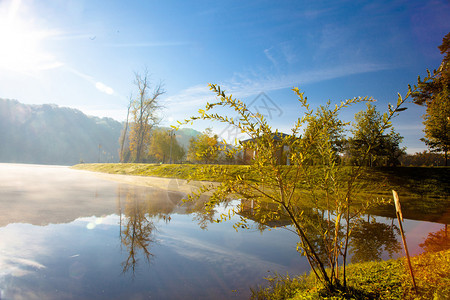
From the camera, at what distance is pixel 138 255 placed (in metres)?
5.06

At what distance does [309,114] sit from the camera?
332 cm

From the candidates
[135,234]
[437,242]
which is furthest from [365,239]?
[135,234]

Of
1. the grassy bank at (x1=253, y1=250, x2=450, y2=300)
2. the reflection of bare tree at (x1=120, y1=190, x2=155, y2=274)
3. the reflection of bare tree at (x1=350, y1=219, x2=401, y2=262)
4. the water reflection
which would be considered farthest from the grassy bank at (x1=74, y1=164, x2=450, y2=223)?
the grassy bank at (x1=253, y1=250, x2=450, y2=300)

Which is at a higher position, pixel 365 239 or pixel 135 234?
pixel 365 239

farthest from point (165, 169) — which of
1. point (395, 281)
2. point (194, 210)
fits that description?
point (395, 281)

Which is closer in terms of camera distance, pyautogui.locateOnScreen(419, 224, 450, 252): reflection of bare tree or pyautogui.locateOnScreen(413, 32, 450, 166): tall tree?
pyautogui.locateOnScreen(419, 224, 450, 252): reflection of bare tree

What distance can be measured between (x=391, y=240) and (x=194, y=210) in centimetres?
697

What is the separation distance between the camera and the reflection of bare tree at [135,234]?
4902 mm

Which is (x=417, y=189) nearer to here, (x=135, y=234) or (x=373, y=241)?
(x=373, y=241)

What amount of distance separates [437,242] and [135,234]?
8.10 metres

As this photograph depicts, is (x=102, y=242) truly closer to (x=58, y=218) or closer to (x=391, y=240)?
(x=58, y=218)

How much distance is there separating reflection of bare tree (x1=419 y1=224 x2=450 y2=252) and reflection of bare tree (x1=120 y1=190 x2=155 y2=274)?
262 inches

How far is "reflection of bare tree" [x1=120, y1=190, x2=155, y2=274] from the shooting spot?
193 inches

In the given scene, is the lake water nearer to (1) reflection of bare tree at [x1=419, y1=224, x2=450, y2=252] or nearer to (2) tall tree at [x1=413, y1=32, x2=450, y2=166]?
(1) reflection of bare tree at [x1=419, y1=224, x2=450, y2=252]
